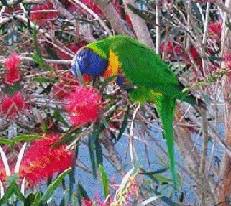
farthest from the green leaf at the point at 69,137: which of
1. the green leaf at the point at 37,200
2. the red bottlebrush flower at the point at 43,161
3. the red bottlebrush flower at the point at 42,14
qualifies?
the red bottlebrush flower at the point at 42,14

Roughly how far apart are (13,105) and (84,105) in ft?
0.93

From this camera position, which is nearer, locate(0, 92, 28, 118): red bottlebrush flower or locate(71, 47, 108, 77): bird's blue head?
locate(71, 47, 108, 77): bird's blue head

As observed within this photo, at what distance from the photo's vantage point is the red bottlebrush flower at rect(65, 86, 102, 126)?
107 cm

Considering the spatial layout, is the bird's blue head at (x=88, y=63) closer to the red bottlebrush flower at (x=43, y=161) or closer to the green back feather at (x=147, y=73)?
the green back feather at (x=147, y=73)

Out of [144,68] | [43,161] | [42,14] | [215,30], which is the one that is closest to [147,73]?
[144,68]

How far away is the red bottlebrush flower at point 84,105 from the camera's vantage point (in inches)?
42.2

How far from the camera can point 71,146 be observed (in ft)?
3.71

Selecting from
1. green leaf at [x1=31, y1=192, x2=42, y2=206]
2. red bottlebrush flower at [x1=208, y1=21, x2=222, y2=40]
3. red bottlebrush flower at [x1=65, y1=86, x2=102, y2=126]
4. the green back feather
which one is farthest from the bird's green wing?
red bottlebrush flower at [x1=208, y1=21, x2=222, y2=40]

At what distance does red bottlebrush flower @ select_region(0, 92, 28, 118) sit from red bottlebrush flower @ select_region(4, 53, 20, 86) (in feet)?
0.13

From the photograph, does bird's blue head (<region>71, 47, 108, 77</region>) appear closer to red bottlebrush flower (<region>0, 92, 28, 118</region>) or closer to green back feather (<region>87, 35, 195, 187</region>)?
green back feather (<region>87, 35, 195, 187</region>)

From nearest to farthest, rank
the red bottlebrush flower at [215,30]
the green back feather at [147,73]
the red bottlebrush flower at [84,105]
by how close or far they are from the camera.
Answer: the red bottlebrush flower at [84,105]
the green back feather at [147,73]
the red bottlebrush flower at [215,30]

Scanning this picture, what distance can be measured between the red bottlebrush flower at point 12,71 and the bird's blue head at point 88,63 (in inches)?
5.0

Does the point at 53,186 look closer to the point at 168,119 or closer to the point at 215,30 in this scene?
the point at 168,119

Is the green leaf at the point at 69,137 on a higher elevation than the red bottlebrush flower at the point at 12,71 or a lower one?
lower
